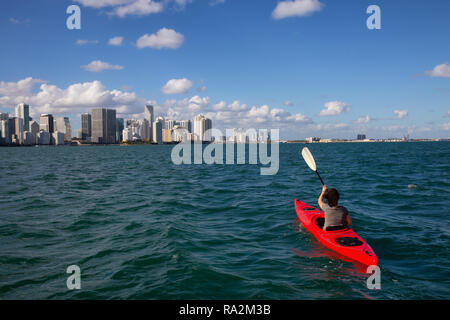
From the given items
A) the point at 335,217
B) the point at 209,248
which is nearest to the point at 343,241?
the point at 335,217

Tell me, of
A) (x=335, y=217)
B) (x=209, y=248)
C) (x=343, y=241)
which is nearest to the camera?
(x=343, y=241)

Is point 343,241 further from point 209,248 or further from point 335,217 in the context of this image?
point 209,248

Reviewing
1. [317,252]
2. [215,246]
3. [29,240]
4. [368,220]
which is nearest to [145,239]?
[215,246]

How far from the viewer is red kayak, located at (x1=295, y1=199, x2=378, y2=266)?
7.61 meters

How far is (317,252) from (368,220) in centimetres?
442

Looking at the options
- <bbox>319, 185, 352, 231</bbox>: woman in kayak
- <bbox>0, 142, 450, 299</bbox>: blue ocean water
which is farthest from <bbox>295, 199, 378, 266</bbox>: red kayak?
<bbox>0, 142, 450, 299</bbox>: blue ocean water

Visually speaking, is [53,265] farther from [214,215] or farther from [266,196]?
[266,196]

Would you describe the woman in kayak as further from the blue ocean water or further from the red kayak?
the blue ocean water

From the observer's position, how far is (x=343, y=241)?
27.3 feet

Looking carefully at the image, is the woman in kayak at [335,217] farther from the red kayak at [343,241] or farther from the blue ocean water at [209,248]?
the blue ocean water at [209,248]

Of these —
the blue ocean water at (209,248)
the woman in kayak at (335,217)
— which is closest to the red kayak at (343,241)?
the woman in kayak at (335,217)

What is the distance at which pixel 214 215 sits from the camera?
43.9 ft

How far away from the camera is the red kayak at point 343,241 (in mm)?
7605

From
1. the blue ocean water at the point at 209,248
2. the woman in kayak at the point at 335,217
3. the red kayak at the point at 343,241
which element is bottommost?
the blue ocean water at the point at 209,248
